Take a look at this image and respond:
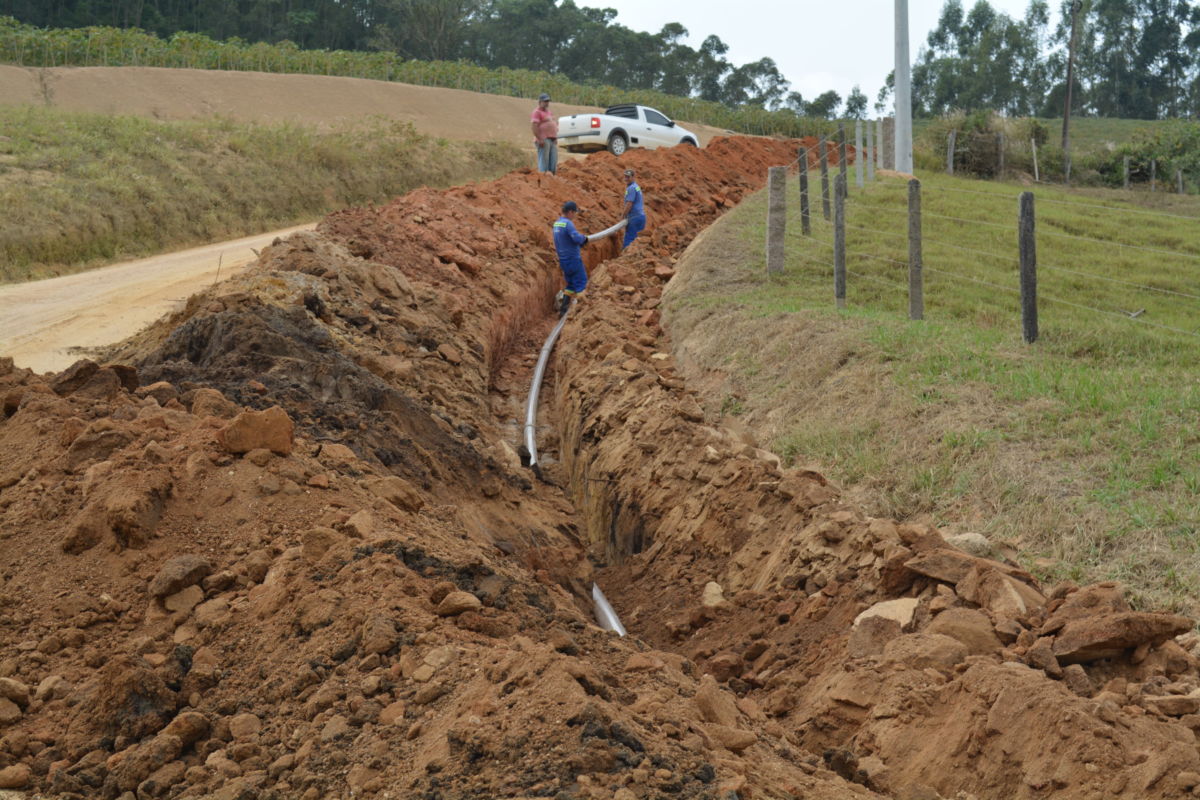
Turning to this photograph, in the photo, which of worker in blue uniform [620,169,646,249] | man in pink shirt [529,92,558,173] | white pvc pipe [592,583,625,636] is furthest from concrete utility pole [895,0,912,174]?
white pvc pipe [592,583,625,636]

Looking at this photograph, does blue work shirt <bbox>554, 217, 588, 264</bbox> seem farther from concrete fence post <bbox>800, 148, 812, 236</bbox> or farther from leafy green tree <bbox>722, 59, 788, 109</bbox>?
leafy green tree <bbox>722, 59, 788, 109</bbox>

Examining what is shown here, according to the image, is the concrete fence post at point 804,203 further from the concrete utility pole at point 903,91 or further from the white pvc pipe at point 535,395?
the concrete utility pole at point 903,91

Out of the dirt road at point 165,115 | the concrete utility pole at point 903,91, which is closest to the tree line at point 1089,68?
the dirt road at point 165,115

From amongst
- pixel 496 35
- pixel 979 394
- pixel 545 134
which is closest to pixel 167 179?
pixel 545 134

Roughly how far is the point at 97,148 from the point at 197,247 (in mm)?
3824

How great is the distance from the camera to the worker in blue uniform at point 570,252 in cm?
1530

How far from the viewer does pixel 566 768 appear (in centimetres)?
349

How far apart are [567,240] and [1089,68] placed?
7412 centimetres

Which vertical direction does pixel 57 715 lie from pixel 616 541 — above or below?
above

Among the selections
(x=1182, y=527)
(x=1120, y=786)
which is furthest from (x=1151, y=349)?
(x=1120, y=786)

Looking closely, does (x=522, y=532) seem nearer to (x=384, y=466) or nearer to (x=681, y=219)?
(x=384, y=466)

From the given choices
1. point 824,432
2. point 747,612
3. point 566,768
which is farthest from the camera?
point 824,432

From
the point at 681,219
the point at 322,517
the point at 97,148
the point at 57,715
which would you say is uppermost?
the point at 97,148

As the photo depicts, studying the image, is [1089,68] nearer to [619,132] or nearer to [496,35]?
[496,35]
